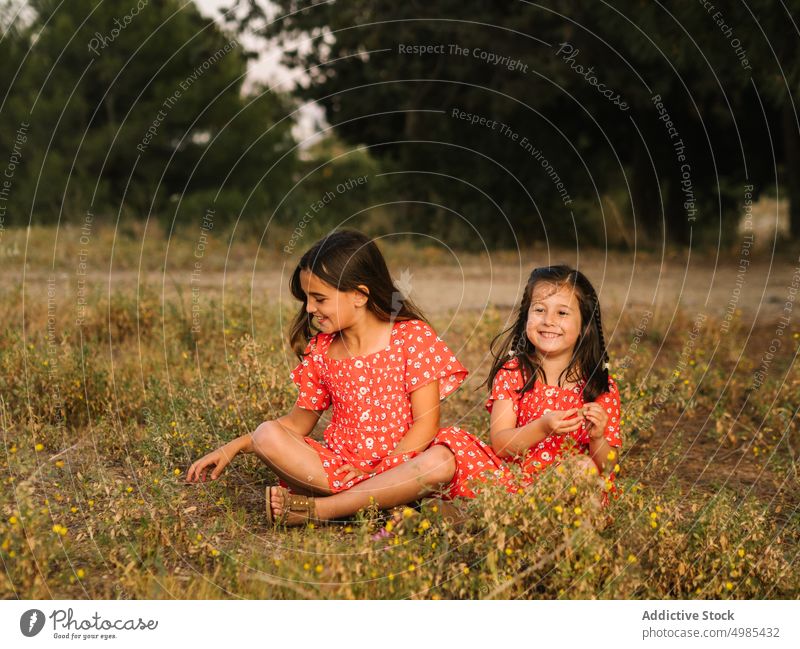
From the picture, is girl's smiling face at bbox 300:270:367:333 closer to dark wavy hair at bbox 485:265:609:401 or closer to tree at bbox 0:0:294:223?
dark wavy hair at bbox 485:265:609:401

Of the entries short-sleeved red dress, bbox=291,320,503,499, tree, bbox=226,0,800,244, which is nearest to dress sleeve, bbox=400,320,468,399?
short-sleeved red dress, bbox=291,320,503,499

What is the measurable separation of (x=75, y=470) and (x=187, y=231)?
35.6 feet

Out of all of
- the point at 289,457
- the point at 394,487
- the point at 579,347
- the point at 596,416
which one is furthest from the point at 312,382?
the point at 596,416

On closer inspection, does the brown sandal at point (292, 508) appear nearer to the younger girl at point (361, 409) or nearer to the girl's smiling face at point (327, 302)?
the younger girl at point (361, 409)

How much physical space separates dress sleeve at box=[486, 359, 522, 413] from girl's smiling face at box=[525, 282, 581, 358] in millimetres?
155

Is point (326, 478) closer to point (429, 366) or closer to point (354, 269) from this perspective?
point (429, 366)

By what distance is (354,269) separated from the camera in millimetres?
4070

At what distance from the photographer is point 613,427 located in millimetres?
4027

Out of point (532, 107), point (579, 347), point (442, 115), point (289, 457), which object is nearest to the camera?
point (289, 457)

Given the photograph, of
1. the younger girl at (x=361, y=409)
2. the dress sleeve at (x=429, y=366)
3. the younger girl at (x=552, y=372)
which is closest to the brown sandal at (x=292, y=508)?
the younger girl at (x=361, y=409)

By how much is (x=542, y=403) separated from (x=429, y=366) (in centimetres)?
49

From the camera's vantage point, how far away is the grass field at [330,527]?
3.37 m

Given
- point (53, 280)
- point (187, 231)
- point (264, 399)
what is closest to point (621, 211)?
point (187, 231)
